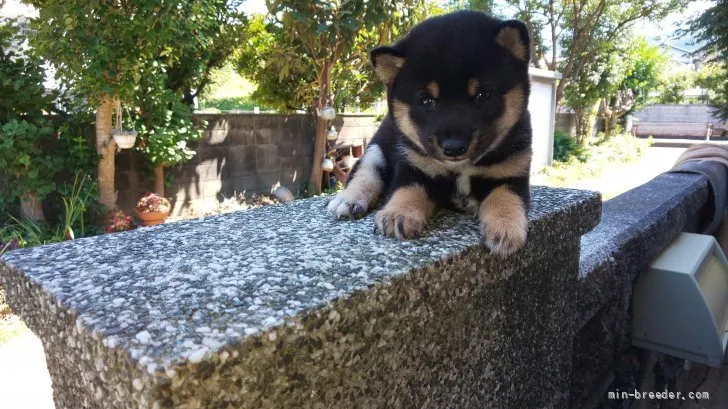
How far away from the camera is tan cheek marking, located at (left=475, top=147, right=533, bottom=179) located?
6.88 feet

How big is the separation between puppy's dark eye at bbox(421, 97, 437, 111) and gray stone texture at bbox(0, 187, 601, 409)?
45 cm

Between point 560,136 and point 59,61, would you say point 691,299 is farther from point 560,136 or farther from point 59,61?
point 560,136

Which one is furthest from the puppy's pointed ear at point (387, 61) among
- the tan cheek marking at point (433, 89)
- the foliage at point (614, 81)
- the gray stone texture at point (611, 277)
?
the foliage at point (614, 81)

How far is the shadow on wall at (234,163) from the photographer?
741 cm

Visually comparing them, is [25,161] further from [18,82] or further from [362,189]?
[362,189]

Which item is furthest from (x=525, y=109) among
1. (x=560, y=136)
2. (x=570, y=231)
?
(x=560, y=136)

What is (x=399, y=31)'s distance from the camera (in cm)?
817

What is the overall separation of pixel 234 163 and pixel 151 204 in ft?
6.62

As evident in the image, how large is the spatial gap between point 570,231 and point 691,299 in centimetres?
133

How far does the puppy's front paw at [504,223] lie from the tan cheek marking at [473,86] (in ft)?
1.37

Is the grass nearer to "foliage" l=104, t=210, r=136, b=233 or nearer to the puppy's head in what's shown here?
"foliage" l=104, t=210, r=136, b=233

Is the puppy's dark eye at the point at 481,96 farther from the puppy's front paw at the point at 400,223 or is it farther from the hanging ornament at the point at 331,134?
the hanging ornament at the point at 331,134

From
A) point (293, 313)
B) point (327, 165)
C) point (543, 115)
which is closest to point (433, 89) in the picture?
point (293, 313)

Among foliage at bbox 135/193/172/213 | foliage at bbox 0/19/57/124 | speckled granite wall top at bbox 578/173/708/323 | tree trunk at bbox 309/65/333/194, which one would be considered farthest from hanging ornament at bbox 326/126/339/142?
speckled granite wall top at bbox 578/173/708/323
